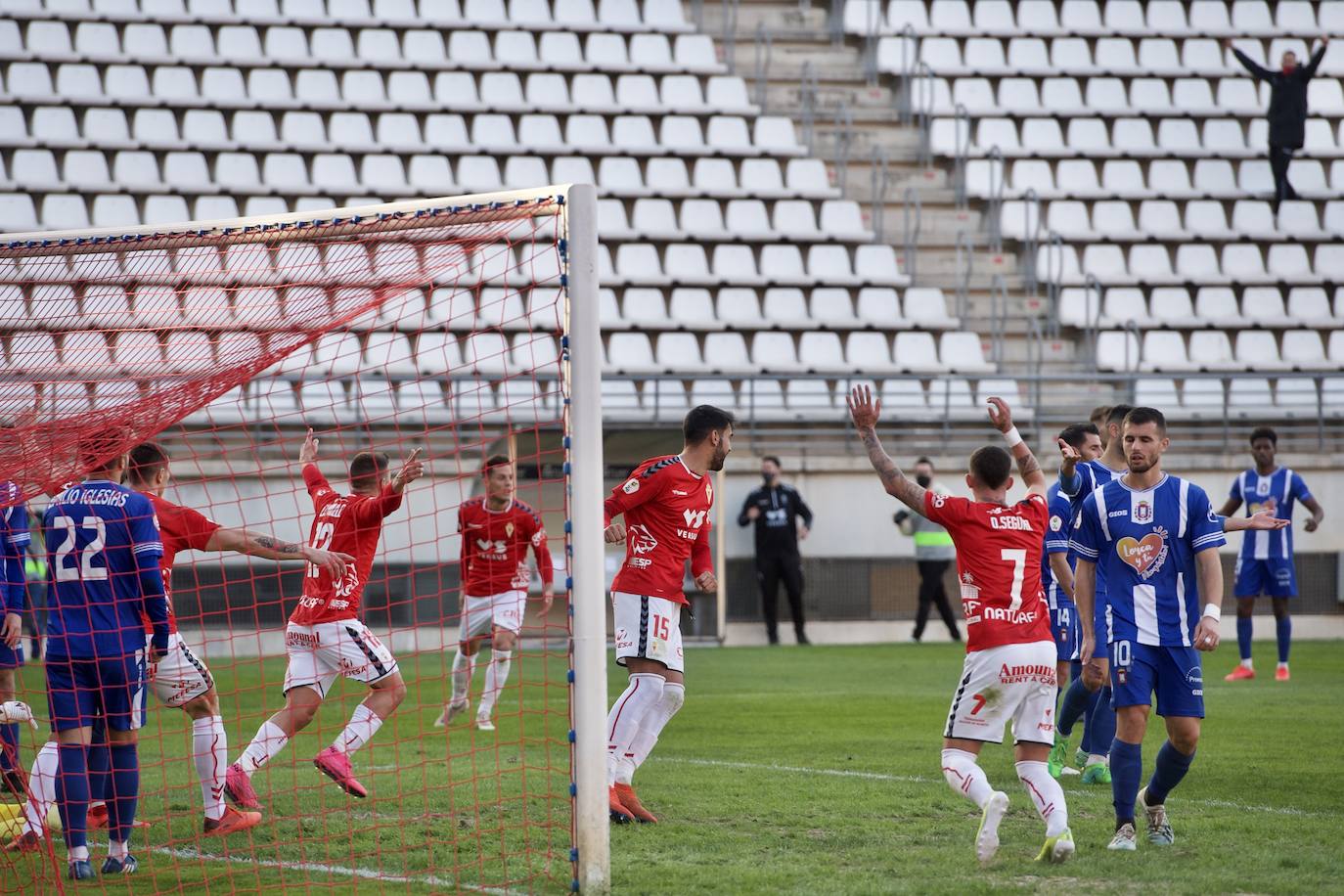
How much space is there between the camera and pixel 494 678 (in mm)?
11289

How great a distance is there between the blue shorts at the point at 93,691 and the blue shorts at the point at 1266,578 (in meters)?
10.8

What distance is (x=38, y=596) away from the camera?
17531 mm

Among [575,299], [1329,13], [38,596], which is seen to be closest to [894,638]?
[38,596]

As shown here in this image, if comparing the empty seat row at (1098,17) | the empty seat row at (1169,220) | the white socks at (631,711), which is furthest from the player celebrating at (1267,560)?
the empty seat row at (1098,17)

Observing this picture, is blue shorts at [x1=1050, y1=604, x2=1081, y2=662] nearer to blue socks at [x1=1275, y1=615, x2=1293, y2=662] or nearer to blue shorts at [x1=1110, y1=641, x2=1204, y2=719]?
blue shorts at [x1=1110, y1=641, x2=1204, y2=719]

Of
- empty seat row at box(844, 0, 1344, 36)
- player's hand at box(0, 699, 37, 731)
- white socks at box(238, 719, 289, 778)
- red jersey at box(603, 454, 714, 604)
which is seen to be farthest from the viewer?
empty seat row at box(844, 0, 1344, 36)

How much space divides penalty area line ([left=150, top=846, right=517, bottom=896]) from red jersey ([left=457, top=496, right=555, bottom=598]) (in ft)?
14.4

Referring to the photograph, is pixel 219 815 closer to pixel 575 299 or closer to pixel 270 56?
pixel 575 299

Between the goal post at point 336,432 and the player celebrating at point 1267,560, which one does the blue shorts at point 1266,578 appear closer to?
the player celebrating at point 1267,560

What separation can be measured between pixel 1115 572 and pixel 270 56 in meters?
19.2

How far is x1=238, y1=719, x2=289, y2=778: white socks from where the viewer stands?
7.67 metres

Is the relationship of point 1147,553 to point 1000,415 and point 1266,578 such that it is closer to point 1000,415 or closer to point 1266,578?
point 1000,415

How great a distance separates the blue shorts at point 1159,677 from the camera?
20.7 feet

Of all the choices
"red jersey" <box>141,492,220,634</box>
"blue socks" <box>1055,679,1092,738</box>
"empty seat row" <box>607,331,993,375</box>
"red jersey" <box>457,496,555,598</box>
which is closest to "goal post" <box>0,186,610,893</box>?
"red jersey" <box>457,496,555,598</box>
